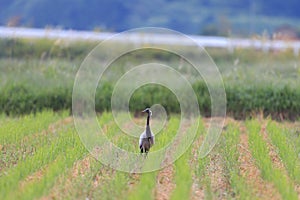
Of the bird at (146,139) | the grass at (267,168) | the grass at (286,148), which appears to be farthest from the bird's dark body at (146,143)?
the grass at (286,148)

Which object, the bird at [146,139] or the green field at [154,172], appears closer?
the green field at [154,172]

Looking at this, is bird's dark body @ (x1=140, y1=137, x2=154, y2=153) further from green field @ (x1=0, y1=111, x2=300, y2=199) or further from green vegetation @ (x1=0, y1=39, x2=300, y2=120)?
green vegetation @ (x1=0, y1=39, x2=300, y2=120)

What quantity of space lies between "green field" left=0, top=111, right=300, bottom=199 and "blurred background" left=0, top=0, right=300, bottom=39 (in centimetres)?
1530

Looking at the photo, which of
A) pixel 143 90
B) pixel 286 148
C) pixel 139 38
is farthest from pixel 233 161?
pixel 139 38

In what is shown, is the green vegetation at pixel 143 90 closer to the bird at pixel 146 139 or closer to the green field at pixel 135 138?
the green field at pixel 135 138

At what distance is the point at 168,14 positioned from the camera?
2622cm

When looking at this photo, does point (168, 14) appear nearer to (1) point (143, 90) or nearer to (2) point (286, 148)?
(1) point (143, 90)

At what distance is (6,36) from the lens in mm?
12922

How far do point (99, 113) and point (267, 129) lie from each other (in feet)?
9.42

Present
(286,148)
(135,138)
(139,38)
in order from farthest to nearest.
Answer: (139,38) < (135,138) < (286,148)

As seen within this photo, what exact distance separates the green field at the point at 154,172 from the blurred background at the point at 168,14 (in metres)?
15.3

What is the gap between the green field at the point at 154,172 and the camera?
5059 millimetres

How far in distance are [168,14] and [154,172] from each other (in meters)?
20.9

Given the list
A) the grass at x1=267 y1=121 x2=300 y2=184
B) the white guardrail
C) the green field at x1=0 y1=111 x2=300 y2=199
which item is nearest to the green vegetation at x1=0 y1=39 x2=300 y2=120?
the white guardrail
